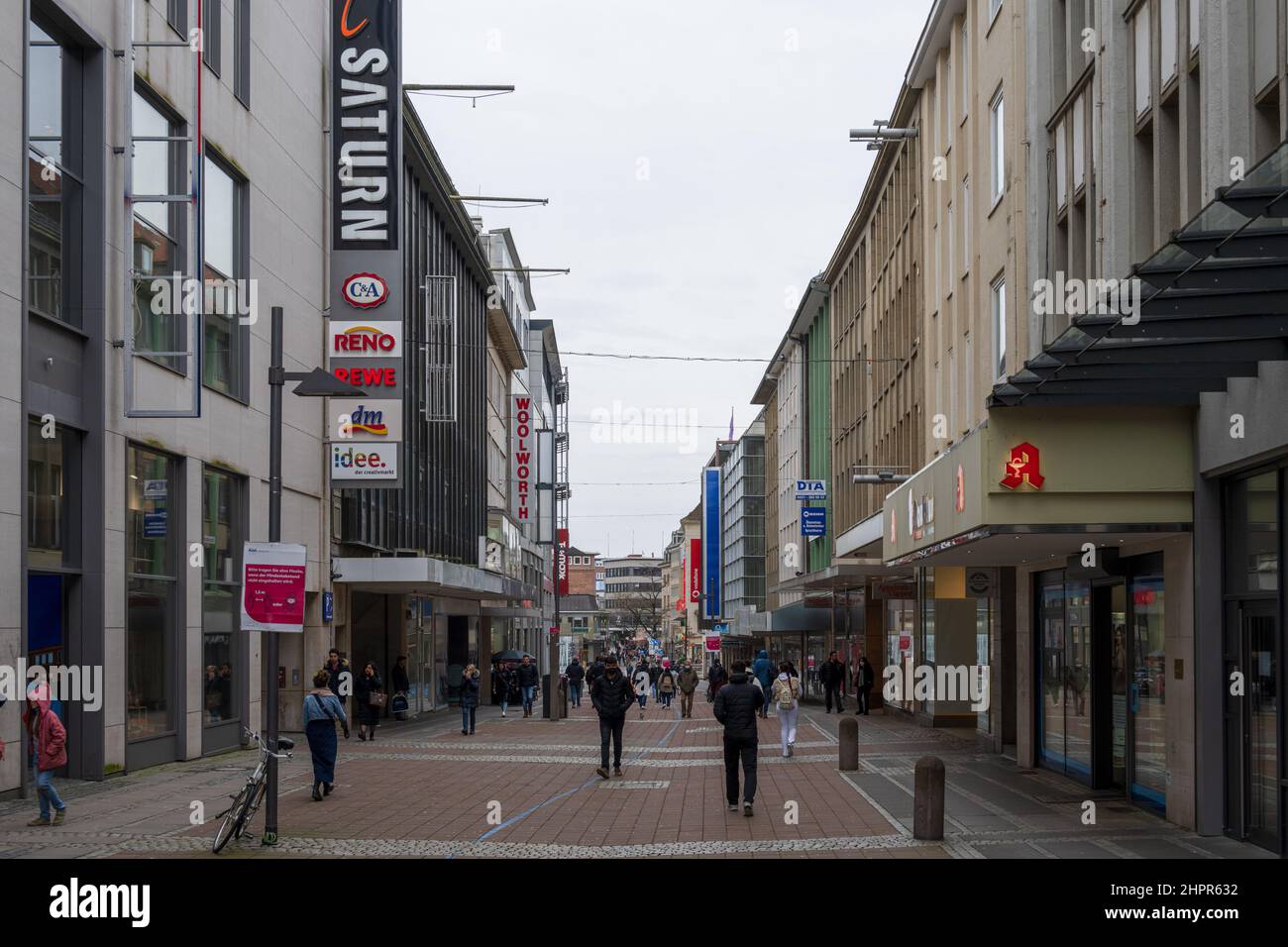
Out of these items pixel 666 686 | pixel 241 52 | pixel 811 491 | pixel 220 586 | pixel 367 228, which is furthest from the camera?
pixel 666 686

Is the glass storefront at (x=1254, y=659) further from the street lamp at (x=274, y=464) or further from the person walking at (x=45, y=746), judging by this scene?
the person walking at (x=45, y=746)

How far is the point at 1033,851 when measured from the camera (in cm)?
1337

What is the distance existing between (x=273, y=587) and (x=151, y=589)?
9064 millimetres

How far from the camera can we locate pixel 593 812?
55.4 ft

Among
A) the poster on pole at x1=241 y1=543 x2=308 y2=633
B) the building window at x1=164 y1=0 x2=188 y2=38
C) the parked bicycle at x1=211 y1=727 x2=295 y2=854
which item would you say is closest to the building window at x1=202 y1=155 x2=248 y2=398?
the building window at x1=164 y1=0 x2=188 y2=38

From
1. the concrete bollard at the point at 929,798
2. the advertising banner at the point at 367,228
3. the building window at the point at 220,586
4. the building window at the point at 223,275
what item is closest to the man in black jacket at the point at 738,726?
the concrete bollard at the point at 929,798

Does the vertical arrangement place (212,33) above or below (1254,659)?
above

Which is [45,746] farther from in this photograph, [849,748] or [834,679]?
[834,679]

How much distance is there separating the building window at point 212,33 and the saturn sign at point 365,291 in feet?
22.9

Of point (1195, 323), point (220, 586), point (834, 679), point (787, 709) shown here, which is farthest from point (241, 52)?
point (834, 679)

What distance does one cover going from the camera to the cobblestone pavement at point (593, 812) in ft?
44.7

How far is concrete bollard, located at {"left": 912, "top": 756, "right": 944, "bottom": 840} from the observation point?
13797 millimetres
